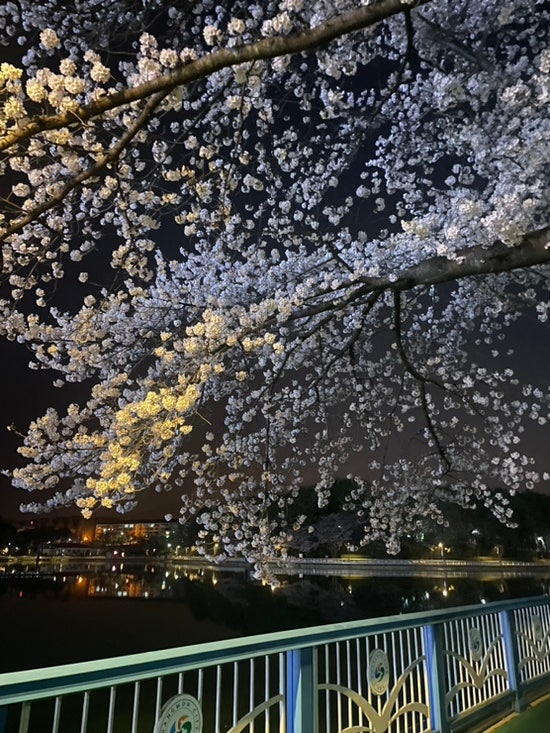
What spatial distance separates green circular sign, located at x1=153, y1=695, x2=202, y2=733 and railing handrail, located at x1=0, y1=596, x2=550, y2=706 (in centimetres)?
16

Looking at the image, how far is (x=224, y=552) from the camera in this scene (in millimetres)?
8531

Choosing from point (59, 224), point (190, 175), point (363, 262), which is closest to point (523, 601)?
point (363, 262)

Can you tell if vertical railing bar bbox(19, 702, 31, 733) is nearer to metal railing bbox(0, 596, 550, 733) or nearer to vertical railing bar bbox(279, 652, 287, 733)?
metal railing bbox(0, 596, 550, 733)

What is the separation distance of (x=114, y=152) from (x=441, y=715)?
4530mm

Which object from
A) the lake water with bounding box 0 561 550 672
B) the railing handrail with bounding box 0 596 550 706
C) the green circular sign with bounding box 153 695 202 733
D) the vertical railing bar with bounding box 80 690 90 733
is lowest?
the lake water with bounding box 0 561 550 672

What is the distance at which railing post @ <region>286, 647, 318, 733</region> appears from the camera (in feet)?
9.68

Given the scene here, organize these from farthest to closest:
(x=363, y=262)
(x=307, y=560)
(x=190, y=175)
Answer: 1. (x=307, y=560)
2. (x=363, y=262)
3. (x=190, y=175)

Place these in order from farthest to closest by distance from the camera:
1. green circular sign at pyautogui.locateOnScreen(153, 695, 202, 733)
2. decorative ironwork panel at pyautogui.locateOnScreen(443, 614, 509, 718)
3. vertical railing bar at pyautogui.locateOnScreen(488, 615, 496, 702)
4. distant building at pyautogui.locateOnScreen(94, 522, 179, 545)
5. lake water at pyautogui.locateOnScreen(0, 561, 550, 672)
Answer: distant building at pyautogui.locateOnScreen(94, 522, 179, 545) → lake water at pyautogui.locateOnScreen(0, 561, 550, 672) → vertical railing bar at pyautogui.locateOnScreen(488, 615, 496, 702) → decorative ironwork panel at pyautogui.locateOnScreen(443, 614, 509, 718) → green circular sign at pyautogui.locateOnScreen(153, 695, 202, 733)

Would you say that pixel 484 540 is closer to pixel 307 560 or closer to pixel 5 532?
pixel 307 560

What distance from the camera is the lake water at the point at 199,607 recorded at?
2414cm

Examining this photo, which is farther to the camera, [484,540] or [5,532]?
[5,532]

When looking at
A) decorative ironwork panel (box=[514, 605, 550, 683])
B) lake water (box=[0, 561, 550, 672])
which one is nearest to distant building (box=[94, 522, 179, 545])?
lake water (box=[0, 561, 550, 672])

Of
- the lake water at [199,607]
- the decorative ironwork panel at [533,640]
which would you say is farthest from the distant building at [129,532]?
the decorative ironwork panel at [533,640]

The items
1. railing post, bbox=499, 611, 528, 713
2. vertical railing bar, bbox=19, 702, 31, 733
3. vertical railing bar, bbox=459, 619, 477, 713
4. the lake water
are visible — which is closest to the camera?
vertical railing bar, bbox=19, 702, 31, 733
